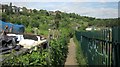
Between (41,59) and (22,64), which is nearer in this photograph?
(22,64)

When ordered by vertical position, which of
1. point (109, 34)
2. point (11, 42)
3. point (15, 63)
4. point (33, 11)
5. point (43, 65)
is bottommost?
point (33, 11)

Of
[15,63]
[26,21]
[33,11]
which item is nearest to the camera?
[15,63]

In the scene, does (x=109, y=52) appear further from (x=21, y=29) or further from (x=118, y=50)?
(x=21, y=29)

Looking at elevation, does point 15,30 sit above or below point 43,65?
below

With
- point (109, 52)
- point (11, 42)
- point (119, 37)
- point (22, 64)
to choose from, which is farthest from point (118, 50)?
point (11, 42)

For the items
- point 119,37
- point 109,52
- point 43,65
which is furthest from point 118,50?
point 43,65

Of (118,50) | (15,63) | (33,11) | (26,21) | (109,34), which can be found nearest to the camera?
(118,50)

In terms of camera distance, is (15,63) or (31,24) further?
(31,24)

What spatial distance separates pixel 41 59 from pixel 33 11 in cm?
9022

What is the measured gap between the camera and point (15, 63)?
5.27m

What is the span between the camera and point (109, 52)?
536cm

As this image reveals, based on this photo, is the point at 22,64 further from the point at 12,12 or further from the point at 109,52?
the point at 12,12

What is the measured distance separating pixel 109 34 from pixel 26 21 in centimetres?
5902

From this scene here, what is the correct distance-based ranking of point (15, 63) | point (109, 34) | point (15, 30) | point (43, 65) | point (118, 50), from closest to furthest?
1. point (118, 50)
2. point (15, 63)
3. point (109, 34)
4. point (43, 65)
5. point (15, 30)
